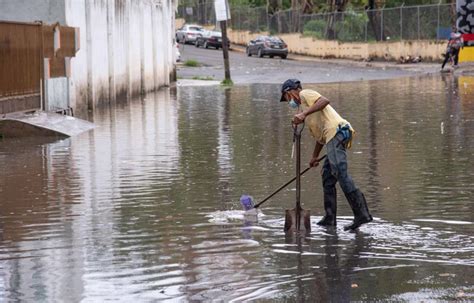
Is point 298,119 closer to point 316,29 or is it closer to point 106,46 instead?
point 106,46

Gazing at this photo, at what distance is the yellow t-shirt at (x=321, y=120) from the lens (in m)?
10.3

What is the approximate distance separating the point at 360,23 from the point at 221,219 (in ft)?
175

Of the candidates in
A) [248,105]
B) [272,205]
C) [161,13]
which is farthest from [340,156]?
[161,13]

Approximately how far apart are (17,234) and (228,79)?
30424 mm

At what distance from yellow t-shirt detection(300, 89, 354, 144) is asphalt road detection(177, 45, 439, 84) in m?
31.5

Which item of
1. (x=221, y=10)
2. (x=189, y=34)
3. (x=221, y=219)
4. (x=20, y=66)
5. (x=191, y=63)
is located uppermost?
(x=221, y=10)

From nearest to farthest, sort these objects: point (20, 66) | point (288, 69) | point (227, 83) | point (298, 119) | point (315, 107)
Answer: point (298, 119)
point (315, 107)
point (20, 66)
point (227, 83)
point (288, 69)

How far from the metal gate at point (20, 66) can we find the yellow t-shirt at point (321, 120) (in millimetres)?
10814

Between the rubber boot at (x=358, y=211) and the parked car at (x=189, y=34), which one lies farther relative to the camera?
the parked car at (x=189, y=34)

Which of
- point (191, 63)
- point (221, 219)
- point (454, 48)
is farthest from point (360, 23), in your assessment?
point (221, 219)

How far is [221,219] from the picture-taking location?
11.2 m

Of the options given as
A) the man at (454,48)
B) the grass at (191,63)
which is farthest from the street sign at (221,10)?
the grass at (191,63)

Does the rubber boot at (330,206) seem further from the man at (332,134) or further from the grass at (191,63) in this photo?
the grass at (191,63)

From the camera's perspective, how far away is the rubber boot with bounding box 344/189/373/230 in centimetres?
1029
